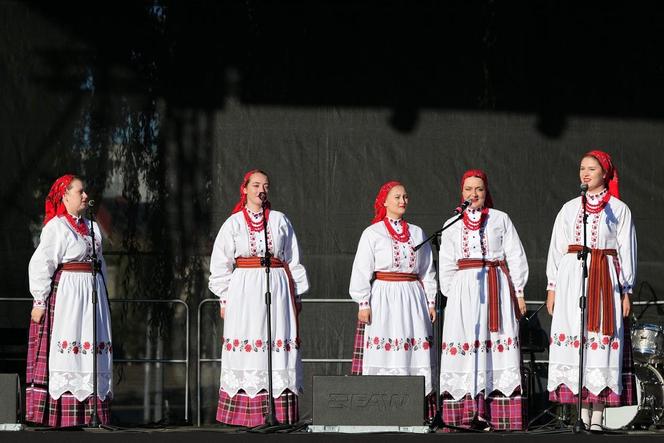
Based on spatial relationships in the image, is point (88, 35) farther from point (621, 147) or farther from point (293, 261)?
point (621, 147)

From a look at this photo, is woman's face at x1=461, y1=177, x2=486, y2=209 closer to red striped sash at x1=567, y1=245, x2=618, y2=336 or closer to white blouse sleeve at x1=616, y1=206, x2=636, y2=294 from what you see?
red striped sash at x1=567, y1=245, x2=618, y2=336

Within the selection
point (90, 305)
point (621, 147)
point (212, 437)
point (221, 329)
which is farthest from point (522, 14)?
point (212, 437)

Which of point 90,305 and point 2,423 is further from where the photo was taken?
point 90,305

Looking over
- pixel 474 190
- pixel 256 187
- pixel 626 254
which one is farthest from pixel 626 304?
pixel 256 187

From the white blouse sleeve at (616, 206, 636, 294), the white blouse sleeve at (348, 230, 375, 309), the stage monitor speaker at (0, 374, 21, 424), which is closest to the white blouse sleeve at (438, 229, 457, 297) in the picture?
the white blouse sleeve at (348, 230, 375, 309)

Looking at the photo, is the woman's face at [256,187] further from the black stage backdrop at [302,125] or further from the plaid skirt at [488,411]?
the plaid skirt at [488,411]

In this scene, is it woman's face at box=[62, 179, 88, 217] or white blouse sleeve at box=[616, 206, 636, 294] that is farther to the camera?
woman's face at box=[62, 179, 88, 217]

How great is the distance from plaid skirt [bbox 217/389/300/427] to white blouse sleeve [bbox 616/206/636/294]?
2.15 m

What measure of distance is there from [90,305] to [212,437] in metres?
2.29

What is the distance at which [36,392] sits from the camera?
26.4ft

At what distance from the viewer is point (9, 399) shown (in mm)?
6434

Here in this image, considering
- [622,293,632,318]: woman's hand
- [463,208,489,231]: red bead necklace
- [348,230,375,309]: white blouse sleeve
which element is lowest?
[622,293,632,318]: woman's hand

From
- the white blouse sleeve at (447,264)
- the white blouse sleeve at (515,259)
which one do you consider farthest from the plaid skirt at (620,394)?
the white blouse sleeve at (447,264)

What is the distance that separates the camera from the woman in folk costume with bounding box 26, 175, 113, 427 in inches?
312
